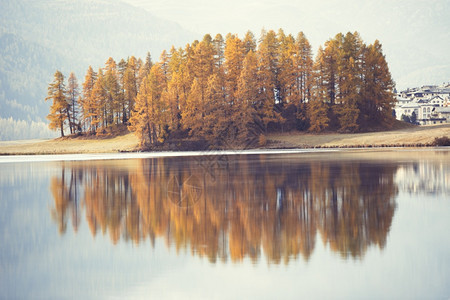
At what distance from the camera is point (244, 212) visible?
17.4 meters

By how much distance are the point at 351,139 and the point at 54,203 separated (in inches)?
2214

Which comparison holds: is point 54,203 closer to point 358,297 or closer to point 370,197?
point 370,197

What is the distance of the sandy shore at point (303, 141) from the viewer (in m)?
68.2

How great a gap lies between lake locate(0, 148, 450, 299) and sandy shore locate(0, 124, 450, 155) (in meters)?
46.4

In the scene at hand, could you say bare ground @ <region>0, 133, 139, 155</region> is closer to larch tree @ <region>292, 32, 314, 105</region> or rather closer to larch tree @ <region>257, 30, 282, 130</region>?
larch tree @ <region>257, 30, 282, 130</region>

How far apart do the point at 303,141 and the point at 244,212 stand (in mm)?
61205

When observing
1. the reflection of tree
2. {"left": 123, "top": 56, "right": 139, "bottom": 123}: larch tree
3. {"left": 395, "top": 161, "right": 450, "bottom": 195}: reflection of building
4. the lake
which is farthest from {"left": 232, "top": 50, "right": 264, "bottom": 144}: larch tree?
the lake

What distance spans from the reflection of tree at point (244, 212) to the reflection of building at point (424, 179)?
66 centimetres

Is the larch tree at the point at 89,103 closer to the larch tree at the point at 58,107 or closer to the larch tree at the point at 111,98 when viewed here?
the larch tree at the point at 111,98

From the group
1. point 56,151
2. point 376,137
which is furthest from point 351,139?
point 56,151

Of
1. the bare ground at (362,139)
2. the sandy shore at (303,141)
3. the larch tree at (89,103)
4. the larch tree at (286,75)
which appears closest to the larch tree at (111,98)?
the larch tree at (89,103)

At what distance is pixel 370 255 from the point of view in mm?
11664

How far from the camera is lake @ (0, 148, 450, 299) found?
10000mm

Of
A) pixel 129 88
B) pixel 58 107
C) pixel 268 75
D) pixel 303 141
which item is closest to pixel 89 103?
pixel 58 107
